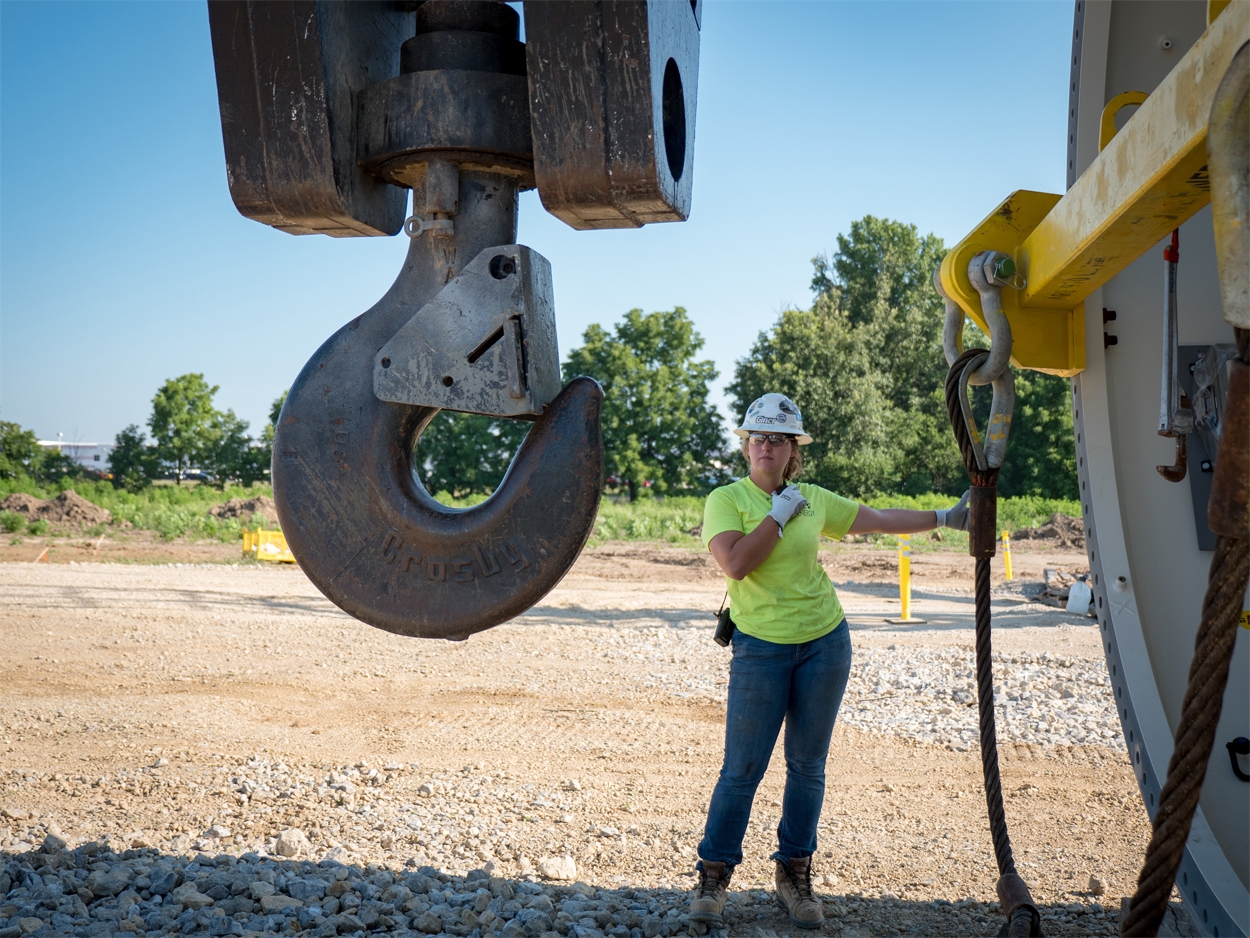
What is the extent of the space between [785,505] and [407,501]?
1894mm

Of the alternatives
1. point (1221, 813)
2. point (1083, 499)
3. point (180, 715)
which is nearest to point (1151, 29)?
point (1083, 499)

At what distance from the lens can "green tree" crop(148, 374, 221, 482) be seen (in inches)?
1531

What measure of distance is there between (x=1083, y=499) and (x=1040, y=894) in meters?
1.80

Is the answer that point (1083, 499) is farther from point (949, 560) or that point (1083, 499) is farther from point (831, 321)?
point (831, 321)

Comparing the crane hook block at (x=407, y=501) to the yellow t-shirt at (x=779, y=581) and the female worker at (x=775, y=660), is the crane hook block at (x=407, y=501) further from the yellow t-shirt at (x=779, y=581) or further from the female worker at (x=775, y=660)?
the yellow t-shirt at (x=779, y=581)

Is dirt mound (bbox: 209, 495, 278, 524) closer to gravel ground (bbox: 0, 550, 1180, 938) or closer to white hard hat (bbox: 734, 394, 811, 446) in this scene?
gravel ground (bbox: 0, 550, 1180, 938)

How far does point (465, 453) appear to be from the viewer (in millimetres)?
37812

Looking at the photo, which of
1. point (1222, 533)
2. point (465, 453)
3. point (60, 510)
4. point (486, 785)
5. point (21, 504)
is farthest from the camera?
point (465, 453)

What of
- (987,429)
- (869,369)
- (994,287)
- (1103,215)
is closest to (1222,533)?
(1103,215)

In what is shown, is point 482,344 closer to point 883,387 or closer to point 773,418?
point 773,418

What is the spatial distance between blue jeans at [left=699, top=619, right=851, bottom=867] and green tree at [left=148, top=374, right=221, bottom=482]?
3952 centimetres

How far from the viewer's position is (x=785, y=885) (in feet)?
11.2

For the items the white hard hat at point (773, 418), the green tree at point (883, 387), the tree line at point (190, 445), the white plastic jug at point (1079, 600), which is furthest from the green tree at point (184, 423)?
the white hard hat at point (773, 418)

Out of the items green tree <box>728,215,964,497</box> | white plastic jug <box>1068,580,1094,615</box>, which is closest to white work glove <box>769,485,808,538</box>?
white plastic jug <box>1068,580,1094,615</box>
